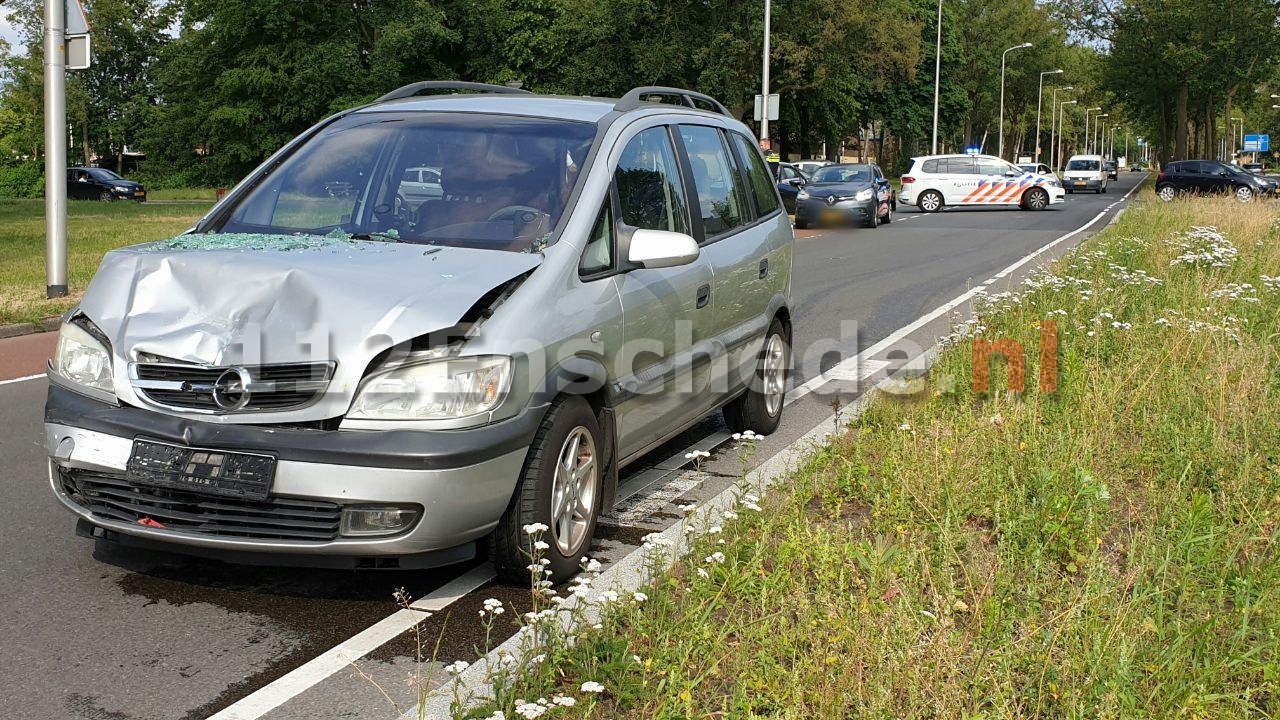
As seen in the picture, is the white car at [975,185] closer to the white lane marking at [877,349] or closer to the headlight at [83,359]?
the white lane marking at [877,349]

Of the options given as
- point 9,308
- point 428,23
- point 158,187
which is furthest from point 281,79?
→ point 9,308

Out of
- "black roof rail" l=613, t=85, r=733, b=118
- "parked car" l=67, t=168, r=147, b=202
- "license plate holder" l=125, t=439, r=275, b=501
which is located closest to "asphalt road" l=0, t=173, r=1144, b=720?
"license plate holder" l=125, t=439, r=275, b=501

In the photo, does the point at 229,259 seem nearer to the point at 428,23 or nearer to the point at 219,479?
A: the point at 219,479

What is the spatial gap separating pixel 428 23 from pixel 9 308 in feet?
136

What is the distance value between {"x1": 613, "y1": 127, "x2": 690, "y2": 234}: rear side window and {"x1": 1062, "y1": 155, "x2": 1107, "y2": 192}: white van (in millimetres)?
59900

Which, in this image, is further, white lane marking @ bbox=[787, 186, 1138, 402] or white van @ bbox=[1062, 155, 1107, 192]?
white van @ bbox=[1062, 155, 1107, 192]

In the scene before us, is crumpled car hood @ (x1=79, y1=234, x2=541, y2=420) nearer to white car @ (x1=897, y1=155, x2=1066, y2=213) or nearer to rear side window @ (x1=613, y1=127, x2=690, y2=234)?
rear side window @ (x1=613, y1=127, x2=690, y2=234)

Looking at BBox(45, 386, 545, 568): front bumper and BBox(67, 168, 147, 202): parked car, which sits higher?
BBox(67, 168, 147, 202): parked car

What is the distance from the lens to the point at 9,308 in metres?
12.0

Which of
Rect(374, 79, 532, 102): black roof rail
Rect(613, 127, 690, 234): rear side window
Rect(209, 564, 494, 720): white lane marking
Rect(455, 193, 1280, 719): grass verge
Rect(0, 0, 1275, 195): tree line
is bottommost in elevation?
Rect(209, 564, 494, 720): white lane marking

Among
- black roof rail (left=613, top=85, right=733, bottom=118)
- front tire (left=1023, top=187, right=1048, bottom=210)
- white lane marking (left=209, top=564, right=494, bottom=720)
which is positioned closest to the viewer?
white lane marking (left=209, top=564, right=494, bottom=720)

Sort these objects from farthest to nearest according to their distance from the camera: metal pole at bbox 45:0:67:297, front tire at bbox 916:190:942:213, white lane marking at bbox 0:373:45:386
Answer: front tire at bbox 916:190:942:213 < metal pole at bbox 45:0:67:297 < white lane marking at bbox 0:373:45:386

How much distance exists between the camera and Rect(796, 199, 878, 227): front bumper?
2920 cm

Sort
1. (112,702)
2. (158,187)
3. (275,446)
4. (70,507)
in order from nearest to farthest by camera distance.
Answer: (112,702), (275,446), (70,507), (158,187)
